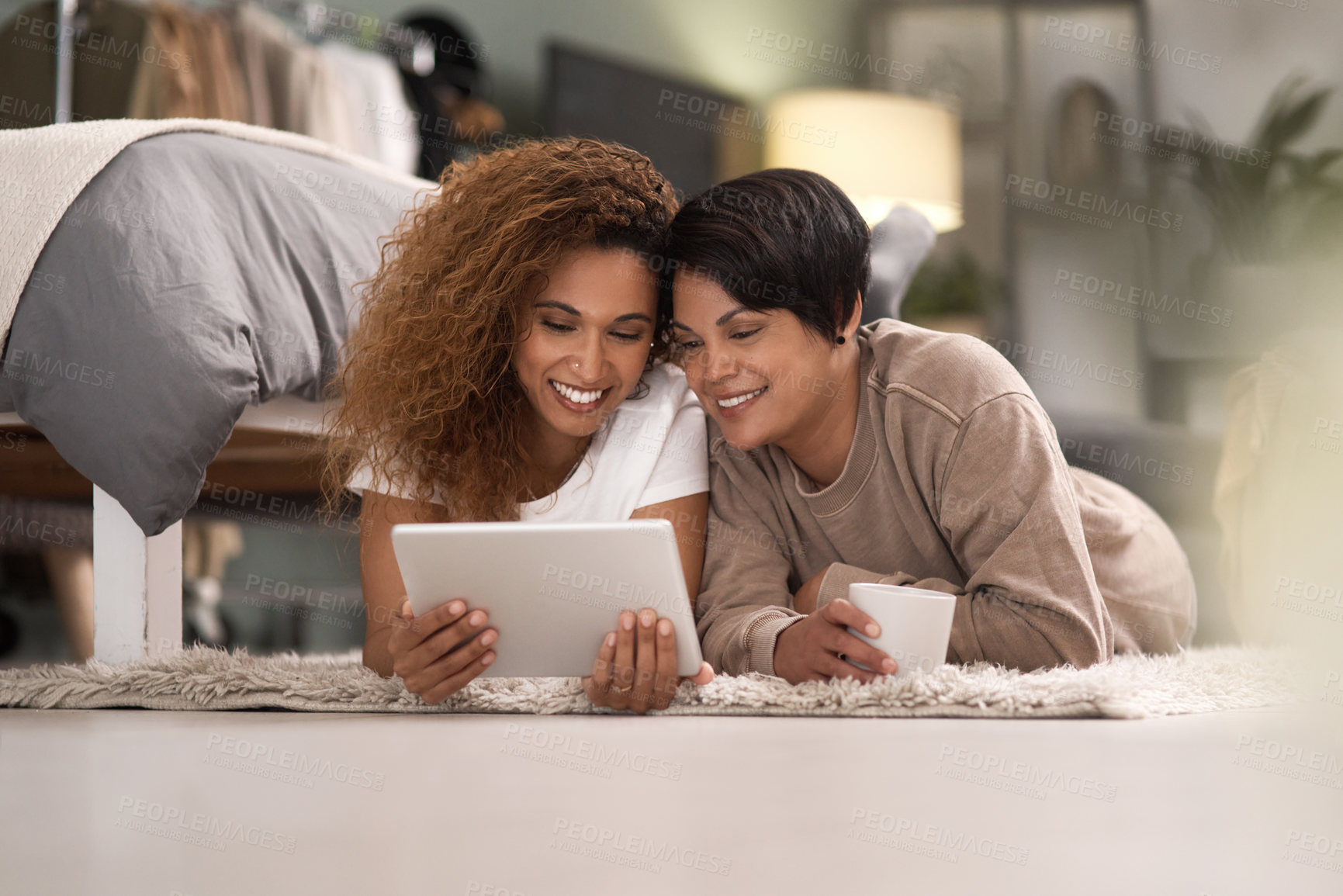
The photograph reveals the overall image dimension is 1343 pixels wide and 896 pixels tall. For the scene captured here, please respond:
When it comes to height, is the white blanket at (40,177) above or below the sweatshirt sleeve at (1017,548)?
above

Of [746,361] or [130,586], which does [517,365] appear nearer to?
[746,361]

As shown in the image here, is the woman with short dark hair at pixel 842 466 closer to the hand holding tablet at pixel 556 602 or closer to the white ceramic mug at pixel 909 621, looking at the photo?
the white ceramic mug at pixel 909 621

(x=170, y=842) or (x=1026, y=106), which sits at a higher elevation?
(x=1026, y=106)

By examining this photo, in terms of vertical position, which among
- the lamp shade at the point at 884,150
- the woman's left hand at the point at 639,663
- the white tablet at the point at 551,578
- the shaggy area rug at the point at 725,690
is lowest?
the shaggy area rug at the point at 725,690

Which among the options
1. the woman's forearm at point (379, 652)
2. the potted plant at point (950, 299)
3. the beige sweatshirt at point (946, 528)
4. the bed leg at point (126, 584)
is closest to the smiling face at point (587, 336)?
the beige sweatshirt at point (946, 528)

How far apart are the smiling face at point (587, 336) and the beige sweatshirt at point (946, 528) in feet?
0.53

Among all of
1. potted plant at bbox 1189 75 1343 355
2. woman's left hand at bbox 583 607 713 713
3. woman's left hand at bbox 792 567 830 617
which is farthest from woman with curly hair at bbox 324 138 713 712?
potted plant at bbox 1189 75 1343 355

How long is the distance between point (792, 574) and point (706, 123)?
8.99ft

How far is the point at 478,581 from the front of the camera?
0.89m

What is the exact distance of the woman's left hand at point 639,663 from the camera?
906 mm

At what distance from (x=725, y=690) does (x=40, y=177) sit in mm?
909

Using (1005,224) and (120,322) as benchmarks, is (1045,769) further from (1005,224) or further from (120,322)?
(1005,224)

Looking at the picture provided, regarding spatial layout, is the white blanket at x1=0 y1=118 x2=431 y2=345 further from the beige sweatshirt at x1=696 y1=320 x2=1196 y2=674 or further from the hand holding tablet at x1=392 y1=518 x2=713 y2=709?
the beige sweatshirt at x1=696 y1=320 x2=1196 y2=674

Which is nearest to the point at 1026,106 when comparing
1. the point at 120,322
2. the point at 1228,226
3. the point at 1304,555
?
the point at 1228,226
